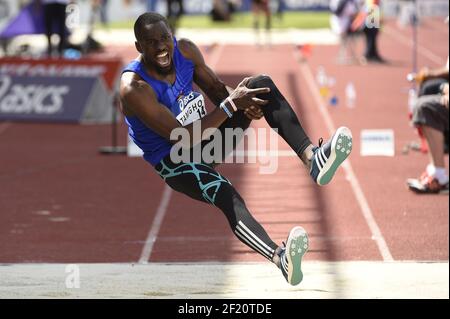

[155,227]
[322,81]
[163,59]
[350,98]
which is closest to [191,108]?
[163,59]

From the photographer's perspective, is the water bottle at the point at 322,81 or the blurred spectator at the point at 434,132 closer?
the blurred spectator at the point at 434,132

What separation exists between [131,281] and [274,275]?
0.90 m

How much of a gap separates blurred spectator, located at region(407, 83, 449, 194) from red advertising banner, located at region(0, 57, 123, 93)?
5.04m

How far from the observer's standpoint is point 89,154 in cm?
1229

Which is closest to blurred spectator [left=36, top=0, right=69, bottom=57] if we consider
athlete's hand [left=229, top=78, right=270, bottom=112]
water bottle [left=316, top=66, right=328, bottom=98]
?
water bottle [left=316, top=66, right=328, bottom=98]

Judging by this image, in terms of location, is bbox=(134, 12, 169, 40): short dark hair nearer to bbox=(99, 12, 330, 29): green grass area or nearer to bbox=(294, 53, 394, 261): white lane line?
bbox=(294, 53, 394, 261): white lane line

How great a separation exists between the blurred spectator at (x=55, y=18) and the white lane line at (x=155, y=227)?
7573 mm

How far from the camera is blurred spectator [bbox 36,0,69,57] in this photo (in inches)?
683

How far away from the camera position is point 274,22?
3131 centimetres

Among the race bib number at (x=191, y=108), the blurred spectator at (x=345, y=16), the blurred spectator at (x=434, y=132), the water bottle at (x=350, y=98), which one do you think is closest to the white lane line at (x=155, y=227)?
the race bib number at (x=191, y=108)

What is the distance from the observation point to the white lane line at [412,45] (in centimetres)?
1870

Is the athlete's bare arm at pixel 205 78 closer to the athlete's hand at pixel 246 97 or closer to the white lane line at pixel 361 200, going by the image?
the athlete's hand at pixel 246 97
